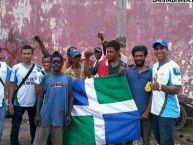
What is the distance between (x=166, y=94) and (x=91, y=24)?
18.1ft

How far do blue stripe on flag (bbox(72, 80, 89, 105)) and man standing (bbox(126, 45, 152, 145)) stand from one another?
695 mm

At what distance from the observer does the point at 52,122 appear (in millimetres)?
6023

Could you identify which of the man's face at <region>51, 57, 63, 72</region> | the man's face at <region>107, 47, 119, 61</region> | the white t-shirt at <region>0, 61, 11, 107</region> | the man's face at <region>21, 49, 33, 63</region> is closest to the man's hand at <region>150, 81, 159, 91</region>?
the man's face at <region>107, 47, 119, 61</region>

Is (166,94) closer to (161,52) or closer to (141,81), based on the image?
(141,81)

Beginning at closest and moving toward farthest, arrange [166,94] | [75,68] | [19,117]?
[166,94] < [75,68] < [19,117]

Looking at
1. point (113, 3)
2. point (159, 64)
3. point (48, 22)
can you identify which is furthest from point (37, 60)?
point (159, 64)

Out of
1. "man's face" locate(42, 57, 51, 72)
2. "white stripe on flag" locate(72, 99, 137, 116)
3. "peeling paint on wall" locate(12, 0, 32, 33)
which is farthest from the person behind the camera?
"peeling paint on wall" locate(12, 0, 32, 33)

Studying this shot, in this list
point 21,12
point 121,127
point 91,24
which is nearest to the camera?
point 121,127

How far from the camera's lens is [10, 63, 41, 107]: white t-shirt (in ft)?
22.9

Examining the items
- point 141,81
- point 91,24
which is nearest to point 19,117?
point 141,81

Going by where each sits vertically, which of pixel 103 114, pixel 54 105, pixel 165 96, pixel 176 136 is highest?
pixel 165 96

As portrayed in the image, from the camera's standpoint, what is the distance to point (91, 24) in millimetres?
11000

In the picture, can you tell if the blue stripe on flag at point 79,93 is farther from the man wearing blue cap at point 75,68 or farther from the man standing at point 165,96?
the man standing at point 165,96

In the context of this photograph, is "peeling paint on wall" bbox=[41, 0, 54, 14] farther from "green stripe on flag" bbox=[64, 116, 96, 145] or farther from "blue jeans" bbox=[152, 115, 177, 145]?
Answer: "blue jeans" bbox=[152, 115, 177, 145]
